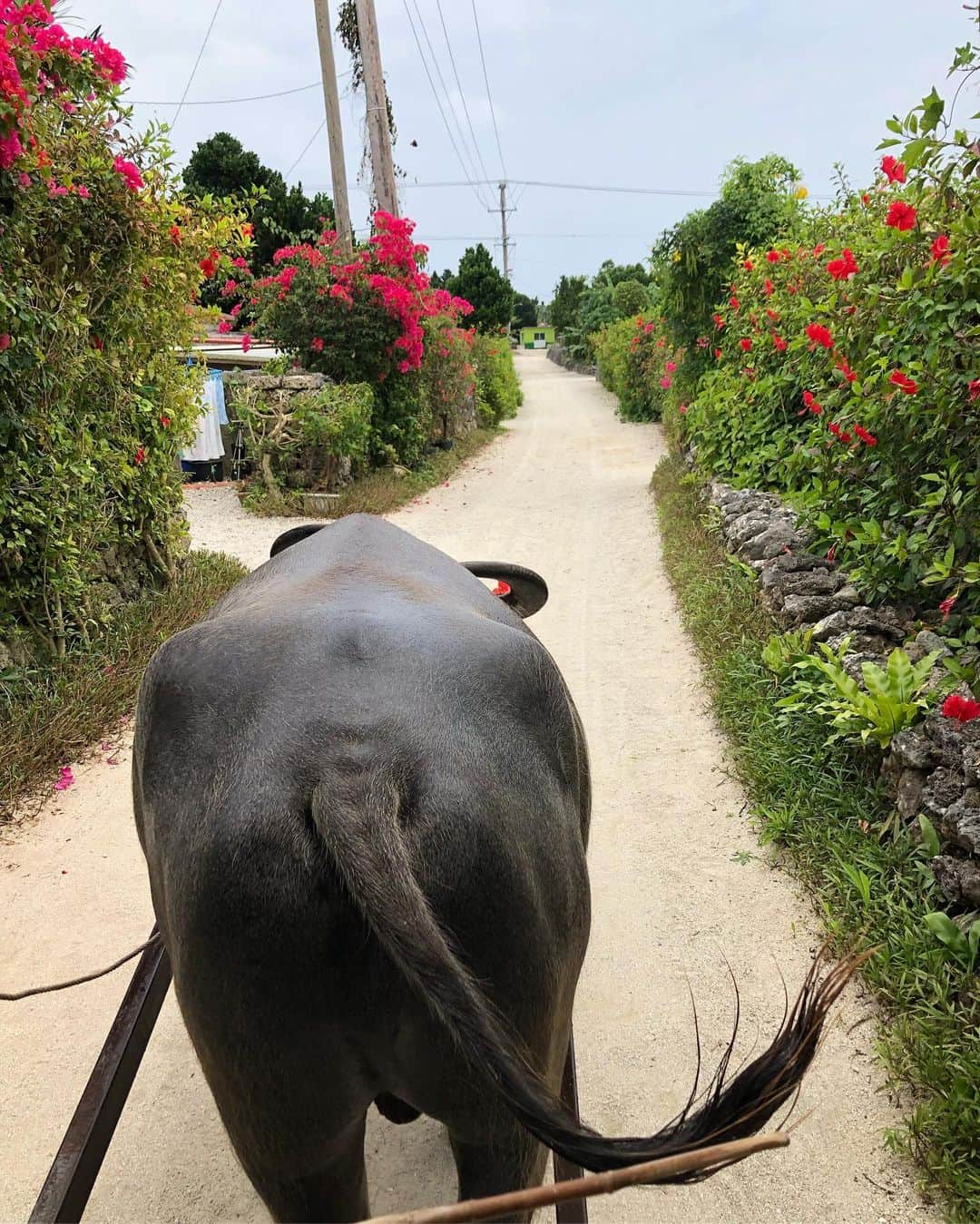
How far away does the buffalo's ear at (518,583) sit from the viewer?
278 centimetres

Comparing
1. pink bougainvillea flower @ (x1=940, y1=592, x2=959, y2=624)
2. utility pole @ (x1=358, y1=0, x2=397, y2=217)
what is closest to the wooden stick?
pink bougainvillea flower @ (x1=940, y1=592, x2=959, y2=624)

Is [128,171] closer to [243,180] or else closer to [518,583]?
[518,583]

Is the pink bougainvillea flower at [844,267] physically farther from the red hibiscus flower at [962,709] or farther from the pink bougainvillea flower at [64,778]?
the pink bougainvillea flower at [64,778]

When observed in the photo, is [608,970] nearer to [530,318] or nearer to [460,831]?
[460,831]

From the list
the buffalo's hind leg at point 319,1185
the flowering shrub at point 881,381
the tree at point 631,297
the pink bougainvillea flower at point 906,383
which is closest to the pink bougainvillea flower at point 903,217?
A: the flowering shrub at point 881,381

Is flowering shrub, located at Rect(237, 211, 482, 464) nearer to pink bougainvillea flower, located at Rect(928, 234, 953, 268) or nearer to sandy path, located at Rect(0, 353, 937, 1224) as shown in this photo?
sandy path, located at Rect(0, 353, 937, 1224)

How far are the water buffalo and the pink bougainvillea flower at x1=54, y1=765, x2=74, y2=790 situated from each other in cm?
296

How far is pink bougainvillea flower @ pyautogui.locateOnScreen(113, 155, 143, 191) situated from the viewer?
4777mm

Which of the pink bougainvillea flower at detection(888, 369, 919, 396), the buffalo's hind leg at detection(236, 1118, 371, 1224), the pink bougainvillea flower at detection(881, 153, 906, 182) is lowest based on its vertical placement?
the buffalo's hind leg at detection(236, 1118, 371, 1224)

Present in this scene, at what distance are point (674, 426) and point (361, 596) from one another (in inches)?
392

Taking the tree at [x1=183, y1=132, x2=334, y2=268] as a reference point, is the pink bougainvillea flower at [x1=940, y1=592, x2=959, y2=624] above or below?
below

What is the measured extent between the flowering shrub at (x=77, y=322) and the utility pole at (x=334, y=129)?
6.47 meters

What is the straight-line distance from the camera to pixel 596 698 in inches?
185

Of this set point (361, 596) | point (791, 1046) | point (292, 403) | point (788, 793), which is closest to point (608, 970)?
point (788, 793)
